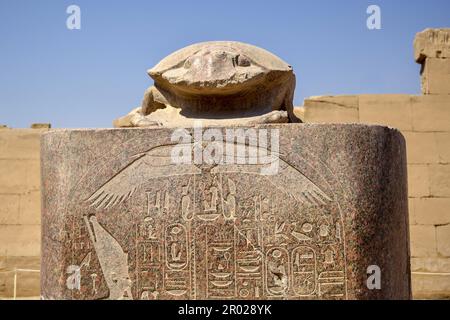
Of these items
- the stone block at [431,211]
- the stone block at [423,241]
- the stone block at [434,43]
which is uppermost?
the stone block at [434,43]

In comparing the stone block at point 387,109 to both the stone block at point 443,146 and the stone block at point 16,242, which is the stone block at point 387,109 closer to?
the stone block at point 443,146

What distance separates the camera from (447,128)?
24.0 feet

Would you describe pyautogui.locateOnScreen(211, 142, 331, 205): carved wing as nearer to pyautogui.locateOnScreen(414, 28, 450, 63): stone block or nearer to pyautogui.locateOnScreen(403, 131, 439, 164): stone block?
pyautogui.locateOnScreen(403, 131, 439, 164): stone block

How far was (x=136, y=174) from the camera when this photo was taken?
337cm

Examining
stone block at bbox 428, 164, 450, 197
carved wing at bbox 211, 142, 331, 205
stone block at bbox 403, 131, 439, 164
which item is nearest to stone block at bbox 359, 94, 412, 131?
stone block at bbox 403, 131, 439, 164

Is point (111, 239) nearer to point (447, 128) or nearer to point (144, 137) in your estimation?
point (144, 137)

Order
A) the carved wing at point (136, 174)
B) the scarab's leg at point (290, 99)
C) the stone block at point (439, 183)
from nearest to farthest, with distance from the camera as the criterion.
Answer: the carved wing at point (136, 174)
the scarab's leg at point (290, 99)
the stone block at point (439, 183)

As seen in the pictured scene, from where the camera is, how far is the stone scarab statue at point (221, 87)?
3711 mm

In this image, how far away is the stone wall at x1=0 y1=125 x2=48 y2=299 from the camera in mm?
7352

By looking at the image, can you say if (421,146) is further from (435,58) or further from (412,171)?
(435,58)

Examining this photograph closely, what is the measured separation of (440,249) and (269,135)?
4561mm

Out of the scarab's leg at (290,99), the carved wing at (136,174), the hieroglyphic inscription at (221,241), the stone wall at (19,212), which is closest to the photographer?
the hieroglyphic inscription at (221,241)

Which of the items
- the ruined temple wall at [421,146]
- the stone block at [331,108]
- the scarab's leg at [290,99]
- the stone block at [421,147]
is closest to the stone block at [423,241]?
the ruined temple wall at [421,146]
